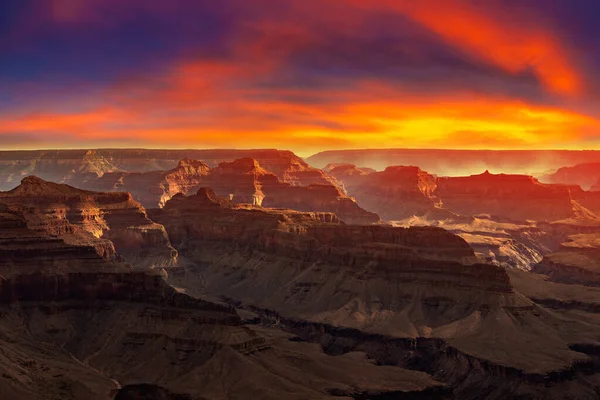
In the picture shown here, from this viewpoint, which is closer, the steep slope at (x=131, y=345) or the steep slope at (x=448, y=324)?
the steep slope at (x=131, y=345)

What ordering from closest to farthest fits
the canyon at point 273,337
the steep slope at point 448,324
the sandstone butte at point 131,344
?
the sandstone butte at point 131,344 < the canyon at point 273,337 < the steep slope at point 448,324

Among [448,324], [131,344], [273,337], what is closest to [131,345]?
[131,344]

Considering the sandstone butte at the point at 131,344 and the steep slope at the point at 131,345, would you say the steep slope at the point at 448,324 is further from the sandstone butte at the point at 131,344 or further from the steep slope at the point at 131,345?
the sandstone butte at the point at 131,344

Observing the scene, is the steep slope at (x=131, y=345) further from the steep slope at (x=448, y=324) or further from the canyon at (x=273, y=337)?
the steep slope at (x=448, y=324)

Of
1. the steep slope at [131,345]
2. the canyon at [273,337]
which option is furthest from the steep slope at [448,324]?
the steep slope at [131,345]

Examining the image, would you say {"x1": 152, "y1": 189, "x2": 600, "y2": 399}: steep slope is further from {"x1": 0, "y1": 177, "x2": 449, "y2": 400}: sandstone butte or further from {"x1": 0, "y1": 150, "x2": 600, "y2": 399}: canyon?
{"x1": 0, "y1": 177, "x2": 449, "y2": 400}: sandstone butte

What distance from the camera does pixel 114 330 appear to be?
134m

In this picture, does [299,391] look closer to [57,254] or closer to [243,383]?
[243,383]

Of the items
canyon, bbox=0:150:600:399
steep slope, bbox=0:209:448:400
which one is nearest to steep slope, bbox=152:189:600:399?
canyon, bbox=0:150:600:399

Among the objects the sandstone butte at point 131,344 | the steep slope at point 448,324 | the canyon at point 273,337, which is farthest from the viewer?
the steep slope at point 448,324

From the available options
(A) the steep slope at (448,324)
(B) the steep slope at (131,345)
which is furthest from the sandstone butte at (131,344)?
(A) the steep slope at (448,324)

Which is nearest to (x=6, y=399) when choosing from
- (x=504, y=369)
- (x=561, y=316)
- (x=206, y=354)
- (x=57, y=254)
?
(x=206, y=354)

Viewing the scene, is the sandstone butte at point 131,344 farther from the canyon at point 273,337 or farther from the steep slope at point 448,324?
the steep slope at point 448,324

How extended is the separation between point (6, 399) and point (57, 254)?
160 feet
